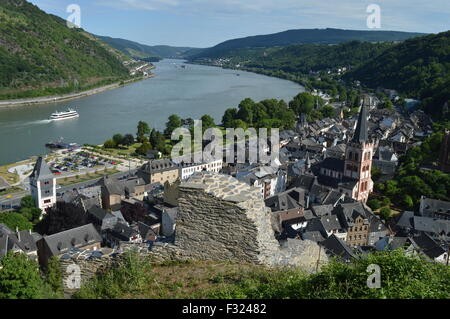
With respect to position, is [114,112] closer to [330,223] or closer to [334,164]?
[334,164]

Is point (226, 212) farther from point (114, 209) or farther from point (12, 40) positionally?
point (12, 40)

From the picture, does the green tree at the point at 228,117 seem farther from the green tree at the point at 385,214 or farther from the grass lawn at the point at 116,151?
the green tree at the point at 385,214

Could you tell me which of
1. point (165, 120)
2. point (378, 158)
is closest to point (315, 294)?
point (378, 158)

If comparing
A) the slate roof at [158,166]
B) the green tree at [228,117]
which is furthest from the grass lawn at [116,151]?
the green tree at [228,117]

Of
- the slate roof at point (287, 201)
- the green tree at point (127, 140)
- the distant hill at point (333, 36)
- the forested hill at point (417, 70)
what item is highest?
the distant hill at point (333, 36)

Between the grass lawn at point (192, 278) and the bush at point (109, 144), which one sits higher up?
the grass lawn at point (192, 278)

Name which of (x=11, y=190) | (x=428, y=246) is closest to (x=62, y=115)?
(x=11, y=190)

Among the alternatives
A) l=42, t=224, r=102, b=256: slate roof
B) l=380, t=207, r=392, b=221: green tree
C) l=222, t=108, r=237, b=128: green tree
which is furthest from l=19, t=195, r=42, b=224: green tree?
l=222, t=108, r=237, b=128: green tree
